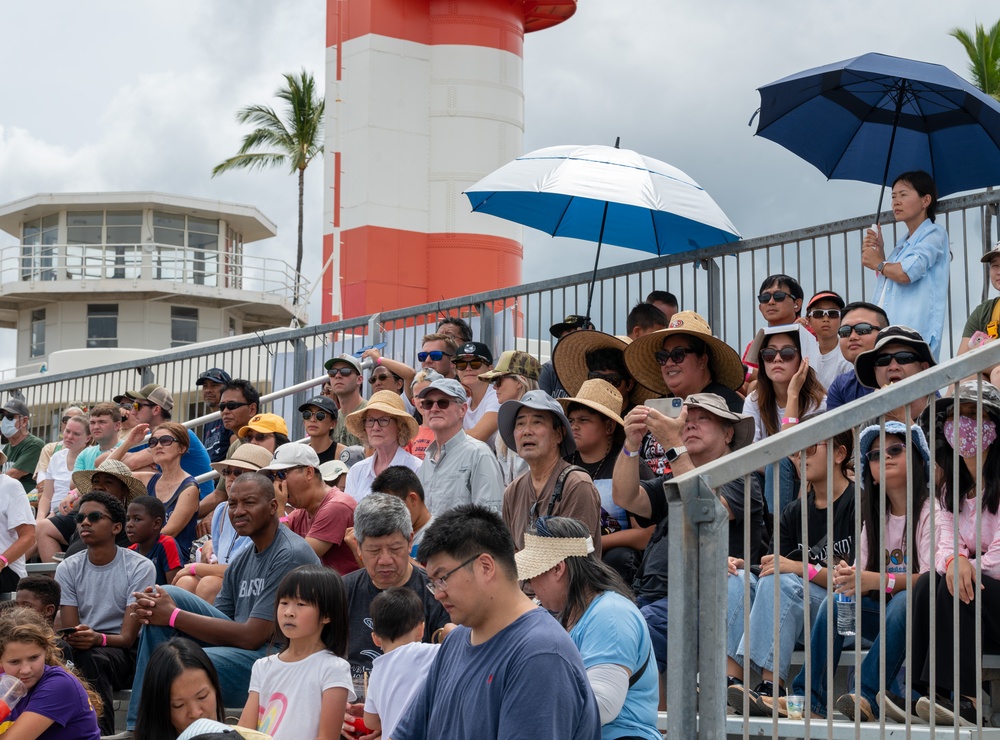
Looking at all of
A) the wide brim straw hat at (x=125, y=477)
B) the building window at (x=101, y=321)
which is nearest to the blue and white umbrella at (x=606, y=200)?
the wide brim straw hat at (x=125, y=477)

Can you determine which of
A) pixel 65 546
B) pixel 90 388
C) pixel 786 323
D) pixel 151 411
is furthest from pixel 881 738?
pixel 90 388

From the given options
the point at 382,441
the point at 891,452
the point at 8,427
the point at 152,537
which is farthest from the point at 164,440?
the point at 891,452

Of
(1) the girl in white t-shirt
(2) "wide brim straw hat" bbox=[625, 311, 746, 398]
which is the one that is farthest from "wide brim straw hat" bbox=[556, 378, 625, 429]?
(1) the girl in white t-shirt

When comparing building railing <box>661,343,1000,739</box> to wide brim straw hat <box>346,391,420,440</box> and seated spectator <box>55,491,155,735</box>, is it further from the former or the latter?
wide brim straw hat <box>346,391,420,440</box>

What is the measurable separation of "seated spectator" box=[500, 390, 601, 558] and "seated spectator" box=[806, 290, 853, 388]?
2.13 metres

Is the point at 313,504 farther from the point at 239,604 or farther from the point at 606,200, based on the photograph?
the point at 606,200

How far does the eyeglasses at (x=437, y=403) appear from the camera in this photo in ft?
25.8

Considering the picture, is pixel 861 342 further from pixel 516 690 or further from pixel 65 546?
pixel 65 546

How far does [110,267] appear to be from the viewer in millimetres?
38719

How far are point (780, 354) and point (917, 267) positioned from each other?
3.90 ft

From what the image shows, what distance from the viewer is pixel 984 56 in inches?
1097

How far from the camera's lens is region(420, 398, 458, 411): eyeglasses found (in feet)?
25.8

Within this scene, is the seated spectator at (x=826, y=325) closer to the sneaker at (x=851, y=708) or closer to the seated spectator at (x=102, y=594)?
the sneaker at (x=851, y=708)

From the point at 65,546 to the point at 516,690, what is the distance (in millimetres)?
7003
